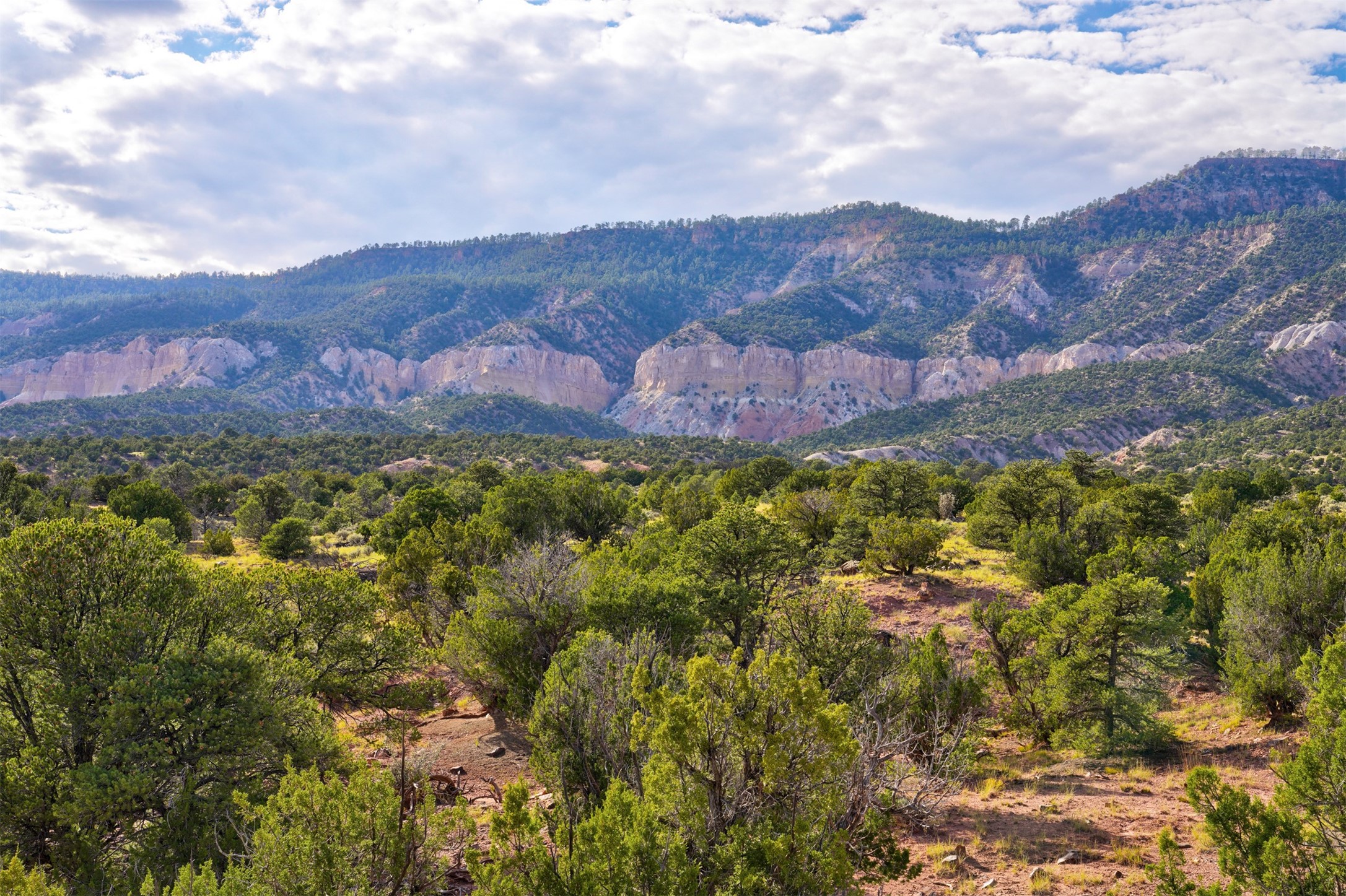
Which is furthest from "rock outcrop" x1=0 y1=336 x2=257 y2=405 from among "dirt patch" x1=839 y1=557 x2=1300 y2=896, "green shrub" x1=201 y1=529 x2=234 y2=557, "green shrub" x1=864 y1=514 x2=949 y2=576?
"dirt patch" x1=839 y1=557 x2=1300 y2=896

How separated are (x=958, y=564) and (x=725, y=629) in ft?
63.7

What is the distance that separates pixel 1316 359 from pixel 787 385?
9871cm

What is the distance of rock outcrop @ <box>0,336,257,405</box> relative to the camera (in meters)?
174

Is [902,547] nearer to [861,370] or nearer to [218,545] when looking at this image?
[218,545]

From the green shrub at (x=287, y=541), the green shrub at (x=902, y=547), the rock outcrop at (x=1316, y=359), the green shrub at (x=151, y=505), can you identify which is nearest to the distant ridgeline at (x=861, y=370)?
the rock outcrop at (x=1316, y=359)

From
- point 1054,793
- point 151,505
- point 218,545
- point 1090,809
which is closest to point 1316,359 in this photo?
point 1054,793

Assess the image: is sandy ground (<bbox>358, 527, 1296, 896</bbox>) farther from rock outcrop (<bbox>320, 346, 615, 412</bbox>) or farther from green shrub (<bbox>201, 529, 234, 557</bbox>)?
rock outcrop (<bbox>320, 346, 615, 412</bbox>)

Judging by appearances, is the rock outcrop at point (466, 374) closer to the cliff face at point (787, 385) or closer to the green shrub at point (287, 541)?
the cliff face at point (787, 385)

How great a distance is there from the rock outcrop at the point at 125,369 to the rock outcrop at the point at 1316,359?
8582 inches

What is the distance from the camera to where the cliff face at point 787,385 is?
16788 centimetres

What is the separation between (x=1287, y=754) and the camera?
15781 millimetres

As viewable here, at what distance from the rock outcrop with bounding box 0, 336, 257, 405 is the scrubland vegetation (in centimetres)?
17285

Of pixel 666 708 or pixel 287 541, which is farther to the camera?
pixel 287 541

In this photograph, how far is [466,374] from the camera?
187000 millimetres
